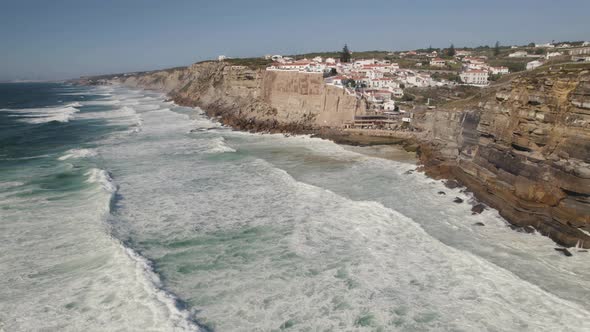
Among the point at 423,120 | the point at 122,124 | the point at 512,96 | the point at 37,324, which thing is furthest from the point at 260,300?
the point at 122,124

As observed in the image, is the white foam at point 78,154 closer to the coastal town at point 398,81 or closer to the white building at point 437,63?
the coastal town at point 398,81

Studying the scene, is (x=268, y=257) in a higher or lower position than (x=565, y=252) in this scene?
lower

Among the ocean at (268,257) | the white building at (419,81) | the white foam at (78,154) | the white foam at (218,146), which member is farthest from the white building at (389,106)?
the white foam at (78,154)

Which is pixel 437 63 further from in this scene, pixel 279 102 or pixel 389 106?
pixel 279 102

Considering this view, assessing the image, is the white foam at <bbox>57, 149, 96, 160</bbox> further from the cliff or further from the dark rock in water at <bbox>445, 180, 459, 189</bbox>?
the dark rock in water at <bbox>445, 180, 459, 189</bbox>

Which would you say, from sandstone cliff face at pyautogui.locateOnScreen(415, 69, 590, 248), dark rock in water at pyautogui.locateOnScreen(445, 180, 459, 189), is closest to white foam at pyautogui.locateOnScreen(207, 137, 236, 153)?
dark rock in water at pyautogui.locateOnScreen(445, 180, 459, 189)

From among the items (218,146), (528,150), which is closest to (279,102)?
(218,146)

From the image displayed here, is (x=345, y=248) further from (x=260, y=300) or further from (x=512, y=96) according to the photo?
(x=512, y=96)
